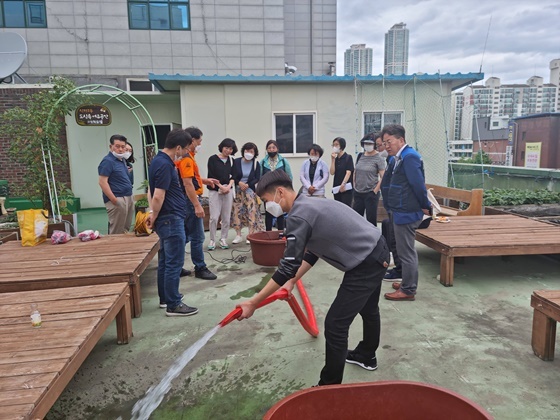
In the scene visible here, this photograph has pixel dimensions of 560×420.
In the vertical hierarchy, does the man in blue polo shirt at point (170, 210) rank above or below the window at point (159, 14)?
below

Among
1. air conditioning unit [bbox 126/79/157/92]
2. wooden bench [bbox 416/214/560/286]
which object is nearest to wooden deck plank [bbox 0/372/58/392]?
wooden bench [bbox 416/214/560/286]

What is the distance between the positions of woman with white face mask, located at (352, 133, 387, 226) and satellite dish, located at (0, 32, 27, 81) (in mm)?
8261

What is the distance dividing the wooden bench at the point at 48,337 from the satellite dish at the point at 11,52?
8.19 m

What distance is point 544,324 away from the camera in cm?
280

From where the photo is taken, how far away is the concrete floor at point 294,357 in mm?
2412

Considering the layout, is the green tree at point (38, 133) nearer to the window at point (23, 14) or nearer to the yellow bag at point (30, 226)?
the yellow bag at point (30, 226)

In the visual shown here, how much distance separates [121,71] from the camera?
1111 centimetres

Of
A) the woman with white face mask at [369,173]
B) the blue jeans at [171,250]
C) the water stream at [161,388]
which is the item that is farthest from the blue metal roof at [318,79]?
the water stream at [161,388]

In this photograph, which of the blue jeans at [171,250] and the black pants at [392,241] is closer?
the blue jeans at [171,250]

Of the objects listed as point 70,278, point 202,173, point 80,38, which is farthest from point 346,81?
point 80,38

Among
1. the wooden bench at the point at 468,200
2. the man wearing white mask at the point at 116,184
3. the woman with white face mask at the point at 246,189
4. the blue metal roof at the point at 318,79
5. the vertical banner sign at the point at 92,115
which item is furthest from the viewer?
the blue metal roof at the point at 318,79

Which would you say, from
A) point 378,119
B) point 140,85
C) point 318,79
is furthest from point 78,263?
point 140,85

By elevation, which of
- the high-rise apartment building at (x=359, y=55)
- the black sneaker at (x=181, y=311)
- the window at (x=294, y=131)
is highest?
the high-rise apartment building at (x=359, y=55)

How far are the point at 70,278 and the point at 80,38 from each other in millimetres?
9956
